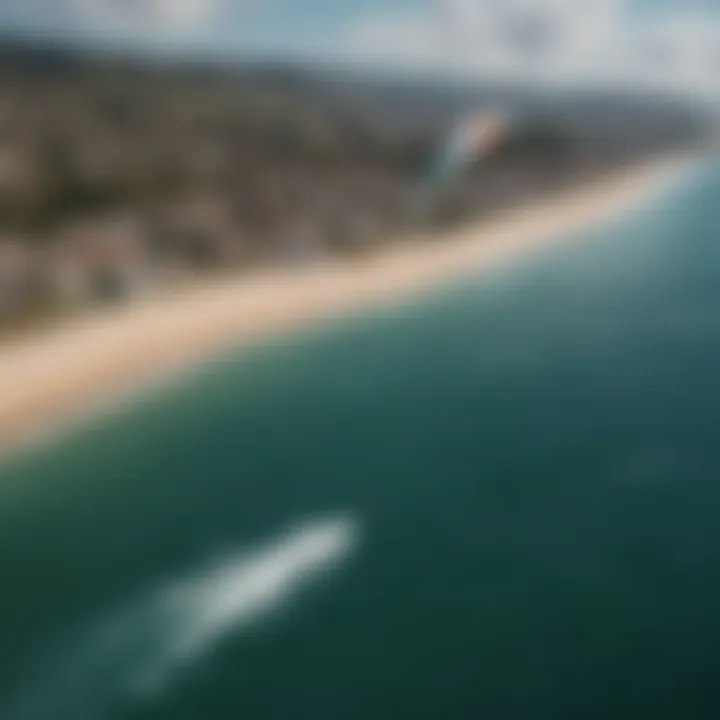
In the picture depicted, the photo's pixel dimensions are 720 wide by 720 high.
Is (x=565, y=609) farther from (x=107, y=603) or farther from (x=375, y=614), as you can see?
(x=107, y=603)

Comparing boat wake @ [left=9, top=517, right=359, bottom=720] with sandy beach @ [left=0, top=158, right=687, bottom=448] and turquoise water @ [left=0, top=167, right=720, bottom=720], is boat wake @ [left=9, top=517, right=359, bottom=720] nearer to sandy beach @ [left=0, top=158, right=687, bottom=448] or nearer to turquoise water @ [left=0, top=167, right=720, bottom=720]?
turquoise water @ [left=0, top=167, right=720, bottom=720]

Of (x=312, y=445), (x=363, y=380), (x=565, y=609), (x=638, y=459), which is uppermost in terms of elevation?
(x=363, y=380)

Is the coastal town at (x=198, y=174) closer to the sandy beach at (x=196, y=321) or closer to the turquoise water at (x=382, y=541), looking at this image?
the sandy beach at (x=196, y=321)

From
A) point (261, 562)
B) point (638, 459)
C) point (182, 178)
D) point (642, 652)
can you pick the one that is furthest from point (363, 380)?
point (182, 178)

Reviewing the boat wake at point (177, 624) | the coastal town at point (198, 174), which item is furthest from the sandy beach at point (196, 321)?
the boat wake at point (177, 624)

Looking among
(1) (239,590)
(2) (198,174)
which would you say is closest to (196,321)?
(2) (198,174)

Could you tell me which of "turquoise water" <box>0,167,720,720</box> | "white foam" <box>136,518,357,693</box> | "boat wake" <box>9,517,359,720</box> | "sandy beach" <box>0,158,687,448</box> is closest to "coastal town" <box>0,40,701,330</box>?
"sandy beach" <box>0,158,687,448</box>
